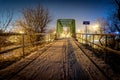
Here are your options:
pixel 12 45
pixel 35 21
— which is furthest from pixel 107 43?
pixel 35 21

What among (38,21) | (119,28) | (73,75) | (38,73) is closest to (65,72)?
(73,75)

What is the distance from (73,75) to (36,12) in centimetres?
2223

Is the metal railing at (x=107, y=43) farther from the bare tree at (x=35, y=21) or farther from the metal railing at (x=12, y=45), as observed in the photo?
the bare tree at (x=35, y=21)

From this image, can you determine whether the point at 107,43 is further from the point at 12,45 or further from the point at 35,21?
the point at 35,21

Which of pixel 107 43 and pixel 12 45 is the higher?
pixel 107 43

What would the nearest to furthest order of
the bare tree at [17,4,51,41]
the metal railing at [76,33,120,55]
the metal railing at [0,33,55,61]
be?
the metal railing at [76,33,120,55], the metal railing at [0,33,55,61], the bare tree at [17,4,51,41]

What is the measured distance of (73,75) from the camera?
4730 mm

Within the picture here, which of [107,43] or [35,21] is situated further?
[35,21]

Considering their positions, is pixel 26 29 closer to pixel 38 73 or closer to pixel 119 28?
pixel 119 28

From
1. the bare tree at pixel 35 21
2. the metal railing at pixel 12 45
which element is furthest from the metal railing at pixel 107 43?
the bare tree at pixel 35 21

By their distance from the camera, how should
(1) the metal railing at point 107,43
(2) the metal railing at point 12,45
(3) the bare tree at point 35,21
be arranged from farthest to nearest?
(3) the bare tree at point 35,21
(2) the metal railing at point 12,45
(1) the metal railing at point 107,43

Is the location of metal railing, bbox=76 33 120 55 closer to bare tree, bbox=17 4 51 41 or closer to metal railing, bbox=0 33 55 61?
metal railing, bbox=0 33 55 61

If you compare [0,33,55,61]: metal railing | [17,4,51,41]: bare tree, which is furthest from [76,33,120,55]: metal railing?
[17,4,51,41]: bare tree

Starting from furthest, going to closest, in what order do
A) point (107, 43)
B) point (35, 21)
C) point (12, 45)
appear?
1. point (35, 21)
2. point (12, 45)
3. point (107, 43)
